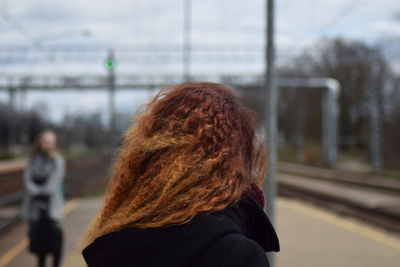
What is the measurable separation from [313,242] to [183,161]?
7.64 m

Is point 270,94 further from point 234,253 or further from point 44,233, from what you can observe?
point 234,253

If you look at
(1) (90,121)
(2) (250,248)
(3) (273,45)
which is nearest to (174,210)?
(2) (250,248)

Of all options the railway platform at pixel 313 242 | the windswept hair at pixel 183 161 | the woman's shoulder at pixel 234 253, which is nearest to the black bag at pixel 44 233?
the railway platform at pixel 313 242

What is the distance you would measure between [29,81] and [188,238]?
51090 millimetres

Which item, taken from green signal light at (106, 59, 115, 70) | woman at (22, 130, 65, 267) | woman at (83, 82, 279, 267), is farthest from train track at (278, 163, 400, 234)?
woman at (83, 82, 279, 267)

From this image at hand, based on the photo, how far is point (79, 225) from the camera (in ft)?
35.8

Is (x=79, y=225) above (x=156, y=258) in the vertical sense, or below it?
below

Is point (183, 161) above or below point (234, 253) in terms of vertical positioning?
above

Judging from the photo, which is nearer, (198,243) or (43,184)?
(198,243)

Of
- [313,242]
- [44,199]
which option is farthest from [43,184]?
[313,242]

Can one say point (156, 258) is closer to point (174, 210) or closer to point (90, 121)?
point (174, 210)

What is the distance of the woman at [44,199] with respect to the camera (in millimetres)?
6312

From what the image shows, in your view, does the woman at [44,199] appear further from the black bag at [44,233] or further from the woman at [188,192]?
the woman at [188,192]

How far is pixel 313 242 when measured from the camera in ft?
28.7
